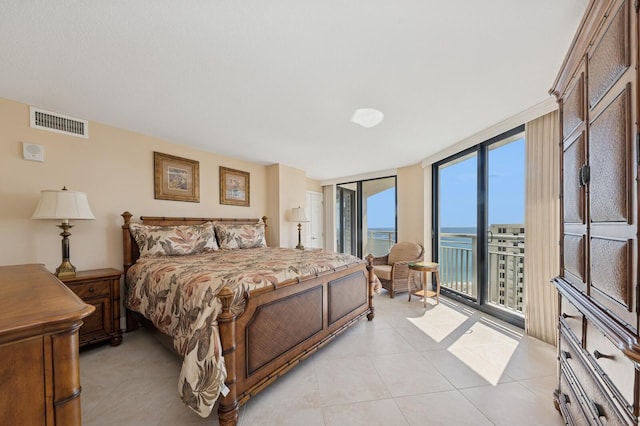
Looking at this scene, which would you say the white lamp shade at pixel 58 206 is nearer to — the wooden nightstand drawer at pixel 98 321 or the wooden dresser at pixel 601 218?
the wooden nightstand drawer at pixel 98 321

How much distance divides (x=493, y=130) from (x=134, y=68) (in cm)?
348

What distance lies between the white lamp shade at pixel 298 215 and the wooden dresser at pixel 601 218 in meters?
3.54

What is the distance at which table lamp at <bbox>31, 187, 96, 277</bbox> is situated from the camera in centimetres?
210

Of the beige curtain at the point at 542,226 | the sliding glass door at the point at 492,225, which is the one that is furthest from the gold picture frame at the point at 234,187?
the beige curtain at the point at 542,226

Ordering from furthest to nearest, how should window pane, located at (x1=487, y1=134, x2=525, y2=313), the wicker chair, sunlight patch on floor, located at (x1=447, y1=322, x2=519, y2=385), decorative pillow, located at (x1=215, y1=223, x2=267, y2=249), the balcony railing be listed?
the wicker chair → decorative pillow, located at (x1=215, y1=223, x2=267, y2=249) → the balcony railing → window pane, located at (x1=487, y1=134, x2=525, y2=313) → sunlight patch on floor, located at (x1=447, y1=322, x2=519, y2=385)

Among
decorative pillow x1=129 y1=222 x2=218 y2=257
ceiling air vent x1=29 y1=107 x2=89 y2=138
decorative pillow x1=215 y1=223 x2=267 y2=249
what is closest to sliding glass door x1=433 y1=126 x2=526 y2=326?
decorative pillow x1=215 y1=223 x2=267 y2=249

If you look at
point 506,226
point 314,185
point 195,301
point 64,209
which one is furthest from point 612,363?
point 314,185

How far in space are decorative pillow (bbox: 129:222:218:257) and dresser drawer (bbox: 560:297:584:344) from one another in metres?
3.29

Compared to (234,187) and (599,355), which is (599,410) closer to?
(599,355)

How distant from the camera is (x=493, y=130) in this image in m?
2.82

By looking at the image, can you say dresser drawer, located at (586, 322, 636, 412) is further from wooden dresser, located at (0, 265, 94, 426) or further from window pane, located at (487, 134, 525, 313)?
window pane, located at (487, 134, 525, 313)

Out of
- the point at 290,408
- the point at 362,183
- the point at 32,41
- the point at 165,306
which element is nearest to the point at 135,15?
the point at 32,41

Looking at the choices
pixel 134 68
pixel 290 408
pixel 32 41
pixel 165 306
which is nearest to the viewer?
pixel 32 41

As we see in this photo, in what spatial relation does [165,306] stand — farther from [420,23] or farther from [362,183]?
[362,183]
